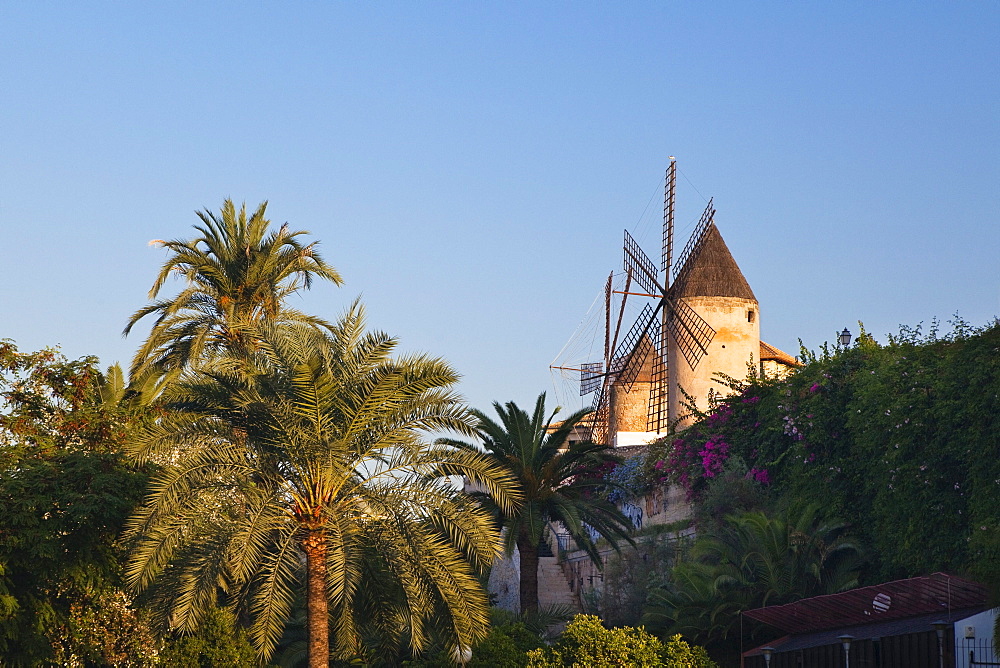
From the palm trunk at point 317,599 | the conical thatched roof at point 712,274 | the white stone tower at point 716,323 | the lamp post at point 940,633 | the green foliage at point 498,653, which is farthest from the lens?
the conical thatched roof at point 712,274

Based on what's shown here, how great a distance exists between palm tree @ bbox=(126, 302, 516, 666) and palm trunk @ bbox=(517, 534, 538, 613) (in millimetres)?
7133

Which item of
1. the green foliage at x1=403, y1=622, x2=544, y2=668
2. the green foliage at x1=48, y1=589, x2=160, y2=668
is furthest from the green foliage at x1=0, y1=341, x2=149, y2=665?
the green foliage at x1=403, y1=622, x2=544, y2=668

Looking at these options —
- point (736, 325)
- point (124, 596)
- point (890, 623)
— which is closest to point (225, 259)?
point (124, 596)

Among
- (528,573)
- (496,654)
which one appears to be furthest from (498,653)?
(528,573)

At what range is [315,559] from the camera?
64.2 feet

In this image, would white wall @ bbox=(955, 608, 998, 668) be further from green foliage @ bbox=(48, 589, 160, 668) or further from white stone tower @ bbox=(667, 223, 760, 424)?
white stone tower @ bbox=(667, 223, 760, 424)

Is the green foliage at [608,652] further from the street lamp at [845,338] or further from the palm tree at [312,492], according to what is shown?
the street lamp at [845,338]

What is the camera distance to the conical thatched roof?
47.3m

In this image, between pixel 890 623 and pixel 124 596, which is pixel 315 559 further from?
pixel 890 623

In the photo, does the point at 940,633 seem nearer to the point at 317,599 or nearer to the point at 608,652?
the point at 608,652

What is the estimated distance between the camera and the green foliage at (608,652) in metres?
20.8

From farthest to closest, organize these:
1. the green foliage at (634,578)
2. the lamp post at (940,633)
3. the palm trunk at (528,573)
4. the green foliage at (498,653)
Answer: the green foliage at (634,578) → the palm trunk at (528,573) → the green foliage at (498,653) → the lamp post at (940,633)

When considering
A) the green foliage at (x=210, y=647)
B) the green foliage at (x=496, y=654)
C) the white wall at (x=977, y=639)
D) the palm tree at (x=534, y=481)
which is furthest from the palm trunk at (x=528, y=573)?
the white wall at (x=977, y=639)

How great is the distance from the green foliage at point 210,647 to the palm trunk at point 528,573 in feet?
23.5
